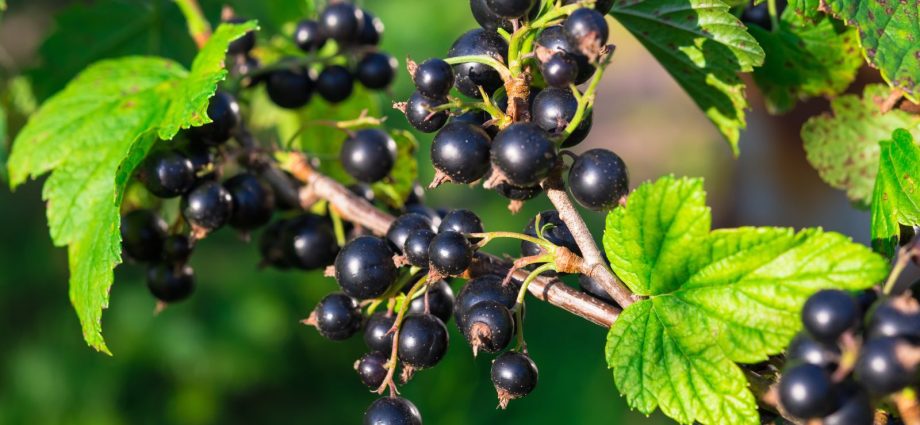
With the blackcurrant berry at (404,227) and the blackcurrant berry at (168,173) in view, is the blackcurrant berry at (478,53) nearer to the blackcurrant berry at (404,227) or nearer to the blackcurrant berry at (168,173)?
the blackcurrant berry at (404,227)

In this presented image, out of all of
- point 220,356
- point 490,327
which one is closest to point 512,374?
point 490,327

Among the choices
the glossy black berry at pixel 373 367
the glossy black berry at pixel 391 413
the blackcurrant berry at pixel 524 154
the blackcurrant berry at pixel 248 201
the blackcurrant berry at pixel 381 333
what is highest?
the blackcurrant berry at pixel 524 154

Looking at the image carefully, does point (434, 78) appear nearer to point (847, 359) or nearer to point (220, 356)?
point (847, 359)

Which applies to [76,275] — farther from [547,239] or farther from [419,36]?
[419,36]

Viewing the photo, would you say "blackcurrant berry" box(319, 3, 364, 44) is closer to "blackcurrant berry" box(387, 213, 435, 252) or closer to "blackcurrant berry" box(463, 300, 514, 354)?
"blackcurrant berry" box(387, 213, 435, 252)

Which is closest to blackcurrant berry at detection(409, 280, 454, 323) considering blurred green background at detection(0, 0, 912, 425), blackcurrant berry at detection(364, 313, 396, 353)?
blackcurrant berry at detection(364, 313, 396, 353)

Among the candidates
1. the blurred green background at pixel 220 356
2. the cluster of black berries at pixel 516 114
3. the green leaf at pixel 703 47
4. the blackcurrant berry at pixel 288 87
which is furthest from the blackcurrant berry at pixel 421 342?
the blurred green background at pixel 220 356
